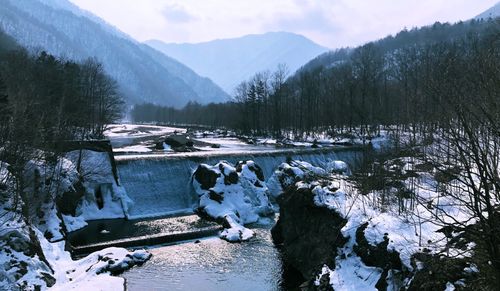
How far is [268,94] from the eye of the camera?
300ft

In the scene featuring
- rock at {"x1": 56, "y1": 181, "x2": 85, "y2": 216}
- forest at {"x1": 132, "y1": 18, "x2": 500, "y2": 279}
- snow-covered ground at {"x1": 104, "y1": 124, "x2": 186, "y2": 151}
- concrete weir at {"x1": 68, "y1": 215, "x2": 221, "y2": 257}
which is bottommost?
concrete weir at {"x1": 68, "y1": 215, "x2": 221, "y2": 257}

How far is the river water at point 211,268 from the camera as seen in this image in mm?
17016

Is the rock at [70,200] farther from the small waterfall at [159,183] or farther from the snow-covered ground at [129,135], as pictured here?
the snow-covered ground at [129,135]

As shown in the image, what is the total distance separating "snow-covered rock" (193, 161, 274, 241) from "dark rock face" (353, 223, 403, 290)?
12.6 meters

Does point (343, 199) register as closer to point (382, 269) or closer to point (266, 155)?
point (382, 269)

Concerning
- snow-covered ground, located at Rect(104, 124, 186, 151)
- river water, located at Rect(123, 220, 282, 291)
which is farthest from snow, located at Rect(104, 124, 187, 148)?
river water, located at Rect(123, 220, 282, 291)

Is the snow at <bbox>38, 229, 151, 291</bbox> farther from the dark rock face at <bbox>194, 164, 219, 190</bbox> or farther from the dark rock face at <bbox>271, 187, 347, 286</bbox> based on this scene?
the dark rock face at <bbox>194, 164, 219, 190</bbox>

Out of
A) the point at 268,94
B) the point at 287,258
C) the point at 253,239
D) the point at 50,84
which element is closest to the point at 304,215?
the point at 287,258

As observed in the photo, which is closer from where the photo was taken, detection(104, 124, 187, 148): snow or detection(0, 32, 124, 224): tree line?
detection(0, 32, 124, 224): tree line

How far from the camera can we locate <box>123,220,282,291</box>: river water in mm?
17016

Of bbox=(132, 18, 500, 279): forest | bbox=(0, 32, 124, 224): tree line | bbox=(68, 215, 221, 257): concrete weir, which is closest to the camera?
bbox=(132, 18, 500, 279): forest

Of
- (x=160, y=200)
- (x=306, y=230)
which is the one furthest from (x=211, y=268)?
(x=160, y=200)

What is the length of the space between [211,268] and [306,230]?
15.0 feet

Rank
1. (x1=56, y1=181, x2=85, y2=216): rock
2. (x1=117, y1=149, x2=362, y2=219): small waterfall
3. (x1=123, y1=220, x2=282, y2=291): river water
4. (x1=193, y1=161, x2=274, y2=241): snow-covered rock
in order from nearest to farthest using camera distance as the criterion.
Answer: (x1=123, y1=220, x2=282, y2=291): river water, (x1=56, y1=181, x2=85, y2=216): rock, (x1=193, y1=161, x2=274, y2=241): snow-covered rock, (x1=117, y1=149, x2=362, y2=219): small waterfall
